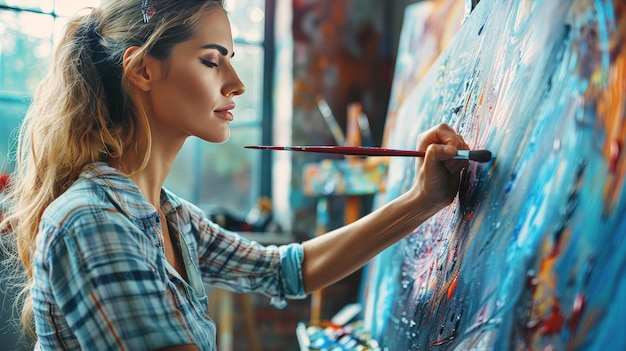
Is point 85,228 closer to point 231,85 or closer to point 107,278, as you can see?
point 107,278

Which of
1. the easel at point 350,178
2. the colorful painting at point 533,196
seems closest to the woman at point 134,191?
the colorful painting at point 533,196

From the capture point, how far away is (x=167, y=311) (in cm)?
89

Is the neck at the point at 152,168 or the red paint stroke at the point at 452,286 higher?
the neck at the point at 152,168

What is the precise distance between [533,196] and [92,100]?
0.83 metres

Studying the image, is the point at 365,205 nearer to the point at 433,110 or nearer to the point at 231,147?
the point at 231,147

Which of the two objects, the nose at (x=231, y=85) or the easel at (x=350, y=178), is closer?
the nose at (x=231, y=85)

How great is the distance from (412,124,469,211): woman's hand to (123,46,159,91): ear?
52 centimetres

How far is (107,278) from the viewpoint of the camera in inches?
34.3

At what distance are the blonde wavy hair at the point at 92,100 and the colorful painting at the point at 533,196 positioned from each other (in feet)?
1.87

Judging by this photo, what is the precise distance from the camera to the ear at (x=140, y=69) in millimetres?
1127

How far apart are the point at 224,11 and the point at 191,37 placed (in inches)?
4.5

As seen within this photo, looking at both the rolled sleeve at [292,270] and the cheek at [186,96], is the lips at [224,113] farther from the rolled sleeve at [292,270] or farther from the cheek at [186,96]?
the rolled sleeve at [292,270]

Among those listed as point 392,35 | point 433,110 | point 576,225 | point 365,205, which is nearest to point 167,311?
point 576,225

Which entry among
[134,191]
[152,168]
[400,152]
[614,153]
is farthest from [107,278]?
[614,153]
